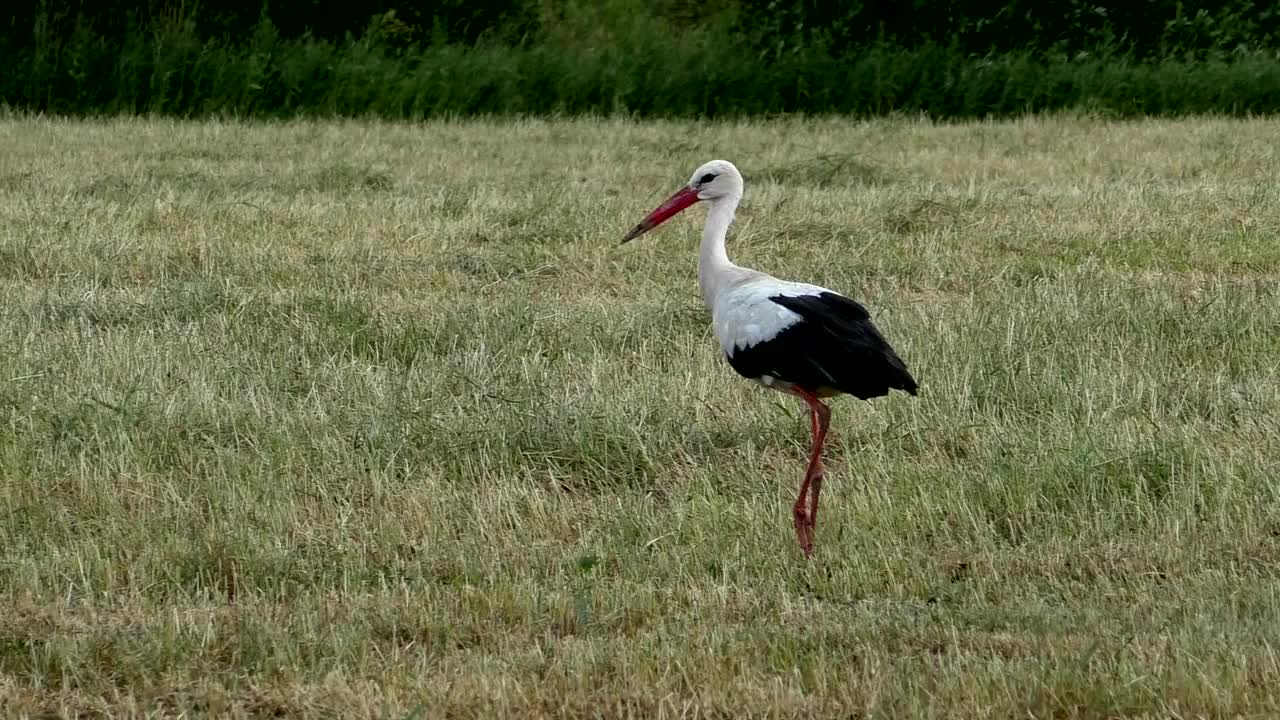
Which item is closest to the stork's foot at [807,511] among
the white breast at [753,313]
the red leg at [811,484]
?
the red leg at [811,484]

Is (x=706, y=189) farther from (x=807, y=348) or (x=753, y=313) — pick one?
(x=807, y=348)

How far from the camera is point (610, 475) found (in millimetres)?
5336

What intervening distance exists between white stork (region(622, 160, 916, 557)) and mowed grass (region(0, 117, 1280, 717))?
204 millimetres

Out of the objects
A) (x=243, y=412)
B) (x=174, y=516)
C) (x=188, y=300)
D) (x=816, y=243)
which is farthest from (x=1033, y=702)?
(x=816, y=243)

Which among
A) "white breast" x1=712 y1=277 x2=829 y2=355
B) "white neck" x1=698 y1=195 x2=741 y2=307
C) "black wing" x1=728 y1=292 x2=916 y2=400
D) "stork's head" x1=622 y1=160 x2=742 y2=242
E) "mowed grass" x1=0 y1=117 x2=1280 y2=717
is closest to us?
"mowed grass" x1=0 y1=117 x2=1280 y2=717

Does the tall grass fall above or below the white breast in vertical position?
below

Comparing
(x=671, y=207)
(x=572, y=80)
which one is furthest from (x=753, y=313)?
Result: (x=572, y=80)

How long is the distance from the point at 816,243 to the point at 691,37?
1150cm

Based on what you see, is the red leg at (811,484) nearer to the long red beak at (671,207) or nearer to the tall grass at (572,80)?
the long red beak at (671,207)

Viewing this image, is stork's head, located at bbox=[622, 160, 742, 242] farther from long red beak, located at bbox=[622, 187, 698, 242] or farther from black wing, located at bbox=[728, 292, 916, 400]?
black wing, located at bbox=[728, 292, 916, 400]

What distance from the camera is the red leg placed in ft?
15.4

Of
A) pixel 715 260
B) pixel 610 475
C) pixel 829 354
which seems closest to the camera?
pixel 829 354

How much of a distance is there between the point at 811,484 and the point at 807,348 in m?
0.44

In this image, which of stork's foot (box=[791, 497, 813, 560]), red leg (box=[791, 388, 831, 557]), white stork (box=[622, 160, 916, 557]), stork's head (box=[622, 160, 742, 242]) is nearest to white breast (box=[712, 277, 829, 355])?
white stork (box=[622, 160, 916, 557])
